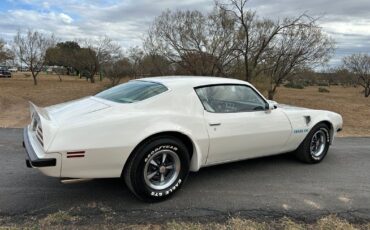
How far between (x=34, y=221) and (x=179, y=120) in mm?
1781

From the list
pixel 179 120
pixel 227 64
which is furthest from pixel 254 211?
pixel 227 64

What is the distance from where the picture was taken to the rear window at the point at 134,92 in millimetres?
4266

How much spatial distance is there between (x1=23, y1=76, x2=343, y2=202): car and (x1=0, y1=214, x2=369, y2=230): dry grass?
41 centimetres

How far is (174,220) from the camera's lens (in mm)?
3572

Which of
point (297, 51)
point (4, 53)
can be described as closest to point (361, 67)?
point (297, 51)

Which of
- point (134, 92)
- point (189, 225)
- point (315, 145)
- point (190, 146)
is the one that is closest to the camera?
point (189, 225)

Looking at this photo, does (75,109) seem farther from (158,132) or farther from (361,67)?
(361,67)

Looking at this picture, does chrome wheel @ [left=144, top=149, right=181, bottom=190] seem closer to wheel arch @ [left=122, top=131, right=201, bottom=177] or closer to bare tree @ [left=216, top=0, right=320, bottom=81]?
wheel arch @ [left=122, top=131, right=201, bottom=177]

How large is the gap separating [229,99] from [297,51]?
14.7 metres

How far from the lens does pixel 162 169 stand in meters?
4.02

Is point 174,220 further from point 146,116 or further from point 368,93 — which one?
point 368,93

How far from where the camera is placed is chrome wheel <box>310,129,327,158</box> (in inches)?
224

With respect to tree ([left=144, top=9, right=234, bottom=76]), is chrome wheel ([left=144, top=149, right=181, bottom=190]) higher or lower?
lower

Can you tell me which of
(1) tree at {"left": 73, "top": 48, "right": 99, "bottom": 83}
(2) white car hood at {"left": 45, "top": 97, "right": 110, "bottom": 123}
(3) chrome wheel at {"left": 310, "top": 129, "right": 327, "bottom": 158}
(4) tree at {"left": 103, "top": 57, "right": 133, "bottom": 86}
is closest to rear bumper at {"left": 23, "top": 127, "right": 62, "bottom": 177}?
(2) white car hood at {"left": 45, "top": 97, "right": 110, "bottom": 123}
